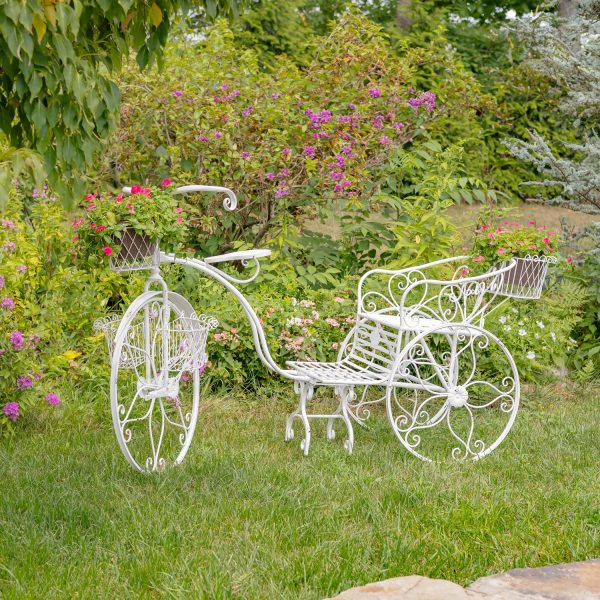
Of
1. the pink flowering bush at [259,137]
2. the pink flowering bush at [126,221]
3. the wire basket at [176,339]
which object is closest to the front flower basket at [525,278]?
the wire basket at [176,339]

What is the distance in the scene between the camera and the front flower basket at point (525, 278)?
4.67 m

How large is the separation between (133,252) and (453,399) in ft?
5.61

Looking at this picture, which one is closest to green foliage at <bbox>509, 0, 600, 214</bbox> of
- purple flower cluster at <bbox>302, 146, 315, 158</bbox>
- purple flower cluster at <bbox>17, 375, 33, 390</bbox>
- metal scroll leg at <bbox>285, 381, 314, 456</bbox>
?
purple flower cluster at <bbox>302, 146, 315, 158</bbox>

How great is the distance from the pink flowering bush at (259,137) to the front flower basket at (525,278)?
2035 mm

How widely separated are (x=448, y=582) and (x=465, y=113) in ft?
20.1

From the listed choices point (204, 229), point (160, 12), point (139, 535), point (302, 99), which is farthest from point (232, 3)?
point (302, 99)

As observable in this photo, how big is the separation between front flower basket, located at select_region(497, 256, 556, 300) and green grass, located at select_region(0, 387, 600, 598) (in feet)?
2.54

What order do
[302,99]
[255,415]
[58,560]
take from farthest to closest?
1. [302,99]
2. [255,415]
3. [58,560]

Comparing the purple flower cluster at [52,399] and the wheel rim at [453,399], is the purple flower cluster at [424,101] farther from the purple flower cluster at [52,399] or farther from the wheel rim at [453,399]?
the purple flower cluster at [52,399]

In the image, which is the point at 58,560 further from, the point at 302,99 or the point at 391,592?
the point at 302,99

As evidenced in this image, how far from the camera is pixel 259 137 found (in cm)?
670

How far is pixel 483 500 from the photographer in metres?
3.80

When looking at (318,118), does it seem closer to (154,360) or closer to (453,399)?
(453,399)

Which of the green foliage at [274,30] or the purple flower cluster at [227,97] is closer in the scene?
the purple flower cluster at [227,97]
